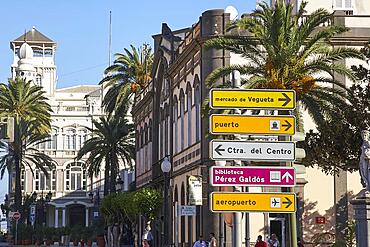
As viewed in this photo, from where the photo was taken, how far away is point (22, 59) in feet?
373

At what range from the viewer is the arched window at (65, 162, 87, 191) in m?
104

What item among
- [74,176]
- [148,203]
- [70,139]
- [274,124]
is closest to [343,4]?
[148,203]

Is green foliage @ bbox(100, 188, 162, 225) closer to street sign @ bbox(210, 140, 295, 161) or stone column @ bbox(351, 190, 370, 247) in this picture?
stone column @ bbox(351, 190, 370, 247)

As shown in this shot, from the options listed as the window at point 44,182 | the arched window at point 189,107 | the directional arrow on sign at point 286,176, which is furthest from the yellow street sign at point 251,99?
the window at point 44,182

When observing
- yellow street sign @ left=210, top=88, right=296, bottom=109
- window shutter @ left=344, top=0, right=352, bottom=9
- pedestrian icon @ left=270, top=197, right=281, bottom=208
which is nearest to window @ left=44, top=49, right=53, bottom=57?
window shutter @ left=344, top=0, right=352, bottom=9

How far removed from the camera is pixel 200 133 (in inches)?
1583

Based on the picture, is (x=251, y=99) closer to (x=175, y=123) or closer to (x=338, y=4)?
(x=175, y=123)

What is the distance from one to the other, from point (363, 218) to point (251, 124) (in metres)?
8.17

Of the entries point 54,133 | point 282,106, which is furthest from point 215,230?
point 54,133

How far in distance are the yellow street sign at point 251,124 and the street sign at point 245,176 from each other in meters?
0.75

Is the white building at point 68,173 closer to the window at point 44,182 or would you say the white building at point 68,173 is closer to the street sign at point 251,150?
the window at point 44,182

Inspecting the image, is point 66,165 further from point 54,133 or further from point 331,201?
point 331,201

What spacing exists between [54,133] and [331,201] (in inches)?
2633

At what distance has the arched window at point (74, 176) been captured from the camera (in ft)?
340
